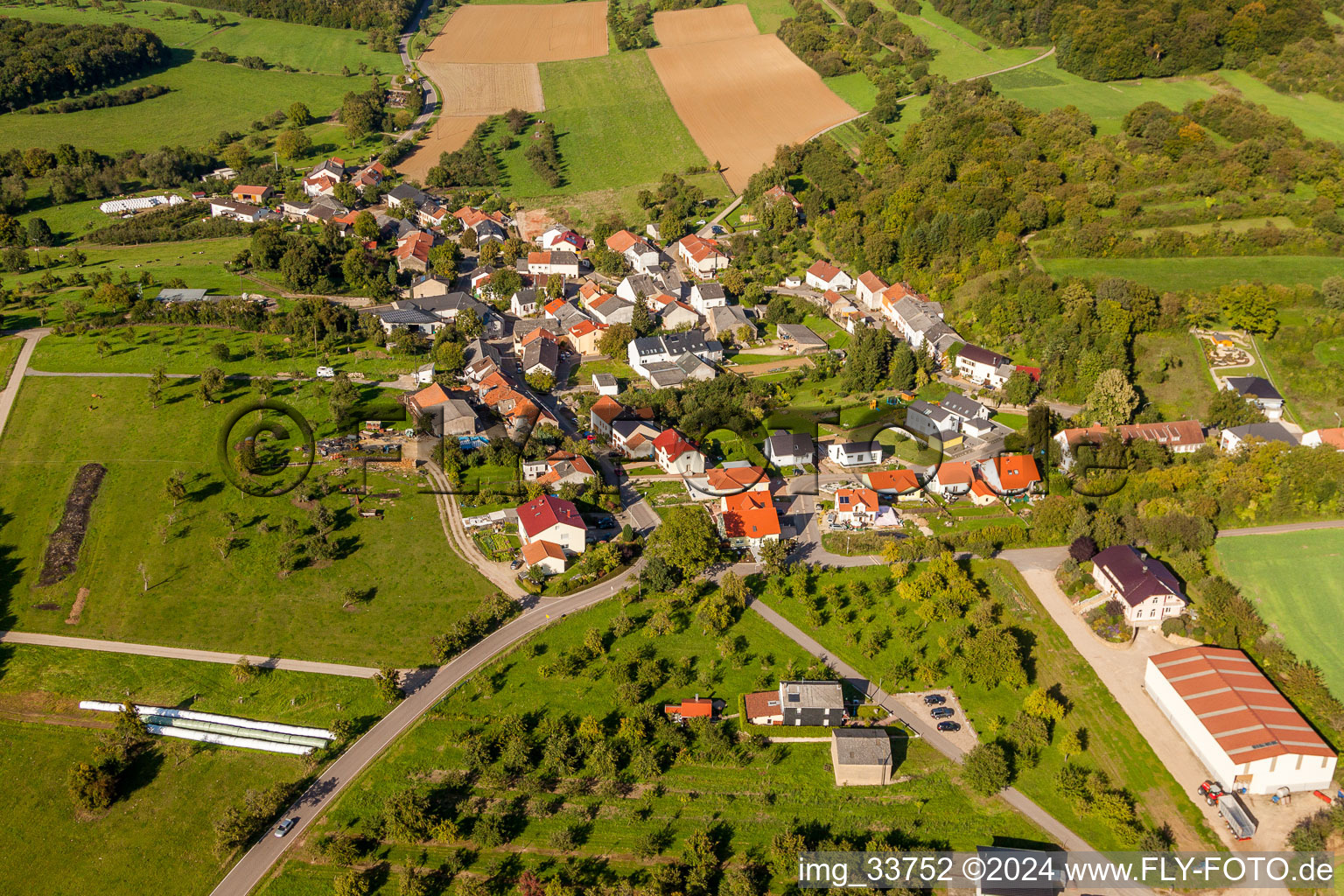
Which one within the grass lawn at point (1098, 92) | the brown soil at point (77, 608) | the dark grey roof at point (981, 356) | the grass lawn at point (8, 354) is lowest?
the brown soil at point (77, 608)

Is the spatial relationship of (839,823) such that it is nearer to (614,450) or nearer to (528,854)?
(528,854)

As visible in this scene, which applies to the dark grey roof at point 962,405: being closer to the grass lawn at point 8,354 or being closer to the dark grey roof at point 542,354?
the dark grey roof at point 542,354

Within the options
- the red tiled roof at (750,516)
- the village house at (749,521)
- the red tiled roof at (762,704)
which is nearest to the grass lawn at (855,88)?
the red tiled roof at (750,516)

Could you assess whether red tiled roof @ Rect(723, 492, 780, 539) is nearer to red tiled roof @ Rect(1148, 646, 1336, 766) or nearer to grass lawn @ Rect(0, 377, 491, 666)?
grass lawn @ Rect(0, 377, 491, 666)

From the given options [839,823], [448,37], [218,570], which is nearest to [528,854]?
[839,823]

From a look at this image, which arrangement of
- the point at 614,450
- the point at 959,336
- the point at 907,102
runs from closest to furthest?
the point at 614,450 < the point at 959,336 < the point at 907,102

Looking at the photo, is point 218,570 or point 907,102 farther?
point 907,102

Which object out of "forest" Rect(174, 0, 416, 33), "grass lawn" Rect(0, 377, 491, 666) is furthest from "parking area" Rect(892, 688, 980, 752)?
"forest" Rect(174, 0, 416, 33)
